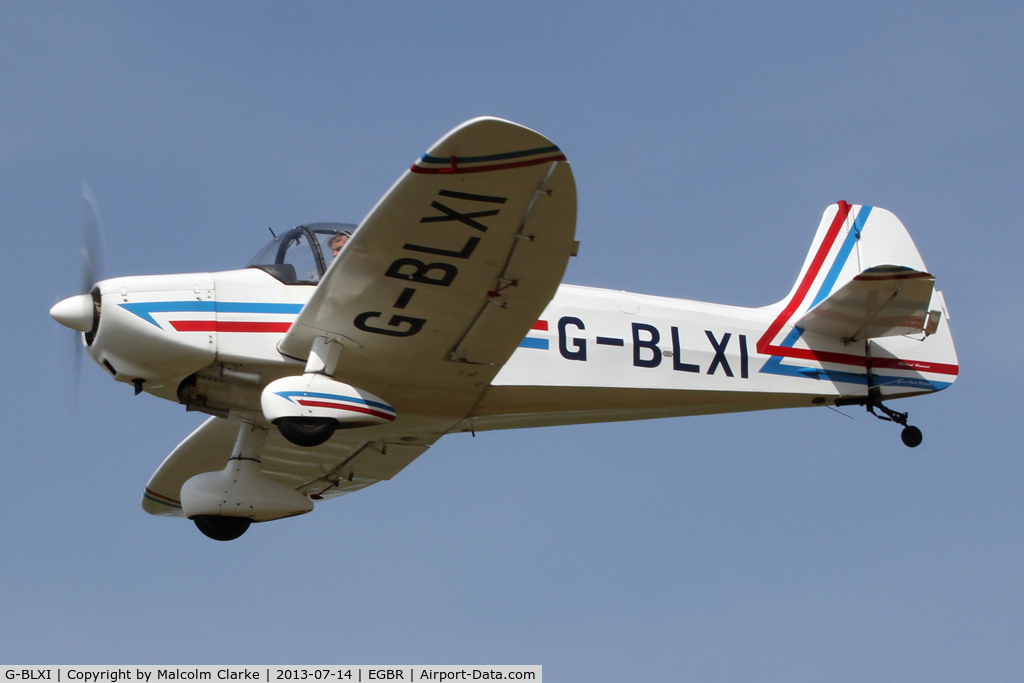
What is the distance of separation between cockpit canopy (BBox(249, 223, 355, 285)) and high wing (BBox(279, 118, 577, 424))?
0.69 m

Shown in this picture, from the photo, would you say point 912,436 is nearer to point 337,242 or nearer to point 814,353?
point 814,353

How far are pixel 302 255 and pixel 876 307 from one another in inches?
220

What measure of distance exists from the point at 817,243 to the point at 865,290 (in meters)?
1.96

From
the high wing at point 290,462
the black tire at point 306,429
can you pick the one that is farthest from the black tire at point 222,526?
the black tire at point 306,429

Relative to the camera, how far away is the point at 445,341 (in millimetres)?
9867

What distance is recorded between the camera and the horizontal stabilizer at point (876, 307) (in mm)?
11609

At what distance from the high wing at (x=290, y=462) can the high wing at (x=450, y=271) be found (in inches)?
69.8

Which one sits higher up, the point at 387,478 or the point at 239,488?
the point at 387,478

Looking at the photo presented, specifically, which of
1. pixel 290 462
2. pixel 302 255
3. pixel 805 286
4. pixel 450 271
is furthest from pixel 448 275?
pixel 805 286

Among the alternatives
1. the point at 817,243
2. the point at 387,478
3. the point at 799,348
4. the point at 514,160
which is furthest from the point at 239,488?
the point at 817,243

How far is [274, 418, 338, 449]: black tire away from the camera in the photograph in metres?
9.38

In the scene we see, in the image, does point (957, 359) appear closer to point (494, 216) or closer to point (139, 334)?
point (494, 216)

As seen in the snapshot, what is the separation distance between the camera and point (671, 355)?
11.3m

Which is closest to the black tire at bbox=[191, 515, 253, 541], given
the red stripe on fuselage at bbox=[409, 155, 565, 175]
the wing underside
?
the wing underside
